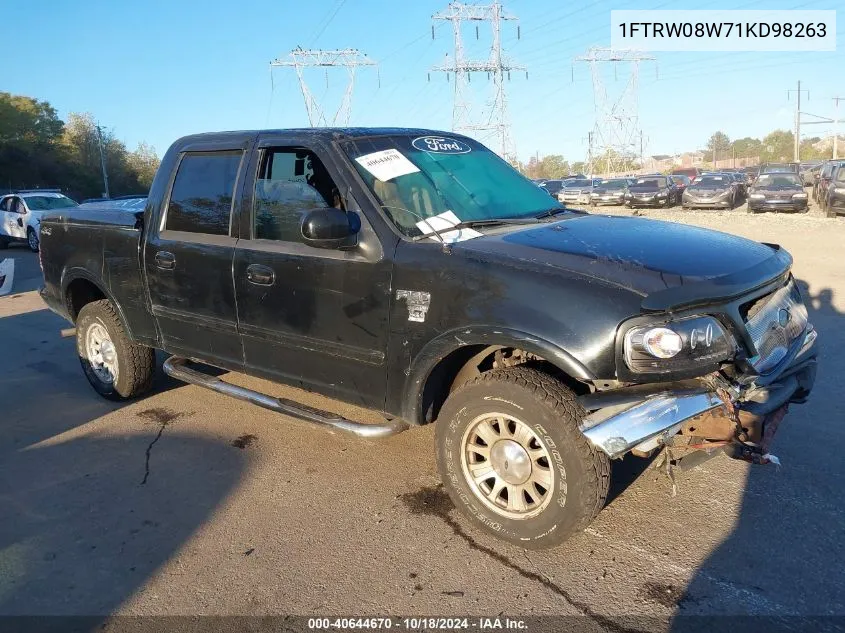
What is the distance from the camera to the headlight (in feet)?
8.80

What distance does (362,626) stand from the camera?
2.65 meters

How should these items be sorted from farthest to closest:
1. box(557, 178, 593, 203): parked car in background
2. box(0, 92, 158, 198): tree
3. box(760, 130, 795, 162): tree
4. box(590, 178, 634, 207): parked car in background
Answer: box(760, 130, 795, 162): tree, box(0, 92, 158, 198): tree, box(557, 178, 593, 203): parked car in background, box(590, 178, 634, 207): parked car in background

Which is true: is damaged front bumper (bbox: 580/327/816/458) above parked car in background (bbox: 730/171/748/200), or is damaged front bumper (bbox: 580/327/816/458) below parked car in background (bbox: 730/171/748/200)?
below

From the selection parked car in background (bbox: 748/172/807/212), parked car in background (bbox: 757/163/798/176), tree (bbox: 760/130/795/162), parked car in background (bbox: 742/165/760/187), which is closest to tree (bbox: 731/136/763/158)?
tree (bbox: 760/130/795/162)

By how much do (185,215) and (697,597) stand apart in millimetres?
3731

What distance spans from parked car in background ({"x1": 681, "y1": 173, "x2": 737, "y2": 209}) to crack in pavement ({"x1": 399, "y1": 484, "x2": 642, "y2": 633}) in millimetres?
24916

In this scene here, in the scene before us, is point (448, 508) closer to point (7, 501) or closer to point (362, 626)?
point (362, 626)

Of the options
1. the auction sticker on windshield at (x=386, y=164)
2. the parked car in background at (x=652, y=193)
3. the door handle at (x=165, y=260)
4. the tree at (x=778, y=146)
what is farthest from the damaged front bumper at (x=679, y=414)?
the tree at (x=778, y=146)

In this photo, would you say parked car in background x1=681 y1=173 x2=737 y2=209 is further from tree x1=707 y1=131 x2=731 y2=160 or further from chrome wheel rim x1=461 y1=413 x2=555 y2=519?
tree x1=707 y1=131 x2=731 y2=160

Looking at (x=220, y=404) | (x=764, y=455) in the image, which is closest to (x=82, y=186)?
(x=220, y=404)

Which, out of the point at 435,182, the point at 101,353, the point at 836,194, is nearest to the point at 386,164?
the point at 435,182

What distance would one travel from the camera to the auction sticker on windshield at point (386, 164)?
361 centimetres

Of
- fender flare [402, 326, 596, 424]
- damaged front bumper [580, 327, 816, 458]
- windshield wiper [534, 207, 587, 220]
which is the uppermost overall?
windshield wiper [534, 207, 587, 220]

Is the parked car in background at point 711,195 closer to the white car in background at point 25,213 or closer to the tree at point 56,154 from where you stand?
the white car in background at point 25,213
